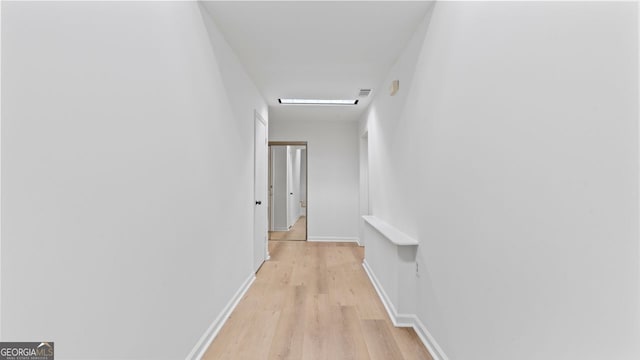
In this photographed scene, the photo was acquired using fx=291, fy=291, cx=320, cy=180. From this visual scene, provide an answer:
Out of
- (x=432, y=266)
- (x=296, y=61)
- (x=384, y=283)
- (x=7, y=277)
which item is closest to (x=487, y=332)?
(x=432, y=266)

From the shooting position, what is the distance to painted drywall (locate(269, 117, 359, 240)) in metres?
6.02

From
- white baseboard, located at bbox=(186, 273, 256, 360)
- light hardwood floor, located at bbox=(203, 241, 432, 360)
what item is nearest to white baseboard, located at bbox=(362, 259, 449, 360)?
light hardwood floor, located at bbox=(203, 241, 432, 360)

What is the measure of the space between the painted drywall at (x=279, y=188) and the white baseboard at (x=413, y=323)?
14.1ft

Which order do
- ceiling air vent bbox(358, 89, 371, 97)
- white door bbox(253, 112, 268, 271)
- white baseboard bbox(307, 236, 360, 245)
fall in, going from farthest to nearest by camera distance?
white baseboard bbox(307, 236, 360, 245) < ceiling air vent bbox(358, 89, 371, 97) < white door bbox(253, 112, 268, 271)

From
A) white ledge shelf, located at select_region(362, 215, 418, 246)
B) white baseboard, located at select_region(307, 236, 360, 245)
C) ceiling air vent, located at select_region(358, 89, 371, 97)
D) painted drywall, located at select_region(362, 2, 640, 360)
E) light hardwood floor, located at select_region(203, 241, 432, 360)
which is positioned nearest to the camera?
painted drywall, located at select_region(362, 2, 640, 360)

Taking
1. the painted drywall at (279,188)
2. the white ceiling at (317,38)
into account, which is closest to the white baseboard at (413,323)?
the white ceiling at (317,38)

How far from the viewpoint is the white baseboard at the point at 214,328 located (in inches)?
73.8

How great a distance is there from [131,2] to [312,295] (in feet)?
9.07

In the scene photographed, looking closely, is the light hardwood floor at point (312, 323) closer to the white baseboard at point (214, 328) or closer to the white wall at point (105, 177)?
the white baseboard at point (214, 328)

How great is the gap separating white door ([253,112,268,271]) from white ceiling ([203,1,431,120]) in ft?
2.10

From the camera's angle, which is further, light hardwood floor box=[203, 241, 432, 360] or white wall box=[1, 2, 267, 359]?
light hardwood floor box=[203, 241, 432, 360]

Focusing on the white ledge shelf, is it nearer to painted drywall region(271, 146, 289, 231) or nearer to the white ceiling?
the white ceiling

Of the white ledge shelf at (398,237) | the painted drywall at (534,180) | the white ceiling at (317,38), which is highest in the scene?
the white ceiling at (317,38)

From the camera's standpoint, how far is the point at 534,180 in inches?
40.9
